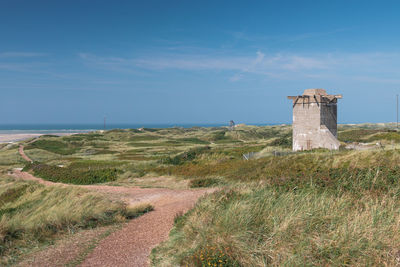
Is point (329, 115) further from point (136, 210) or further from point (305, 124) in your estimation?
point (136, 210)

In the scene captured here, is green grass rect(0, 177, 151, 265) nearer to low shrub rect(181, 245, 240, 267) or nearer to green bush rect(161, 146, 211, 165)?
low shrub rect(181, 245, 240, 267)

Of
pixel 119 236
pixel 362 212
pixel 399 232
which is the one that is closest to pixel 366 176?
pixel 362 212

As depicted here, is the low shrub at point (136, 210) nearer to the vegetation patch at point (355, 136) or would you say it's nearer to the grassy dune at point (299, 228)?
the grassy dune at point (299, 228)

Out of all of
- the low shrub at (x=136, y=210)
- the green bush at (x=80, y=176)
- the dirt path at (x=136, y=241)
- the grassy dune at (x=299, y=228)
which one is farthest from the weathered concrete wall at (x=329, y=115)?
the green bush at (x=80, y=176)

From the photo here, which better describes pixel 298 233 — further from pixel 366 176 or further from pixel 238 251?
pixel 366 176

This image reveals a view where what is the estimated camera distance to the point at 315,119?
73.6 feet

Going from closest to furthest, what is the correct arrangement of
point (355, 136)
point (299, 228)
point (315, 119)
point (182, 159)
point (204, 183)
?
point (299, 228)
point (204, 183)
point (315, 119)
point (182, 159)
point (355, 136)

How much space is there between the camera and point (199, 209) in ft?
27.8

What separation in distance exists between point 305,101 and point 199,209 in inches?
670

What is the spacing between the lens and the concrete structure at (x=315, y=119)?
72.9ft

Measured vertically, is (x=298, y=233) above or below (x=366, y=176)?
below

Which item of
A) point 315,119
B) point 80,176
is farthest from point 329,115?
point 80,176

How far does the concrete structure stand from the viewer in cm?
2222

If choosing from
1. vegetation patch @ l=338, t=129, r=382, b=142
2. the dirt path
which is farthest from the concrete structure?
vegetation patch @ l=338, t=129, r=382, b=142
